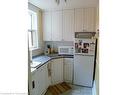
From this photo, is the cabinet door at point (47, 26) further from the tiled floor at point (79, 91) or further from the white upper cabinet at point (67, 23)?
the tiled floor at point (79, 91)

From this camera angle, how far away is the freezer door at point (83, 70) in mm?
3605

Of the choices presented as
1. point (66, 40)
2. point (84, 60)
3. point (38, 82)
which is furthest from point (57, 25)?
point (38, 82)

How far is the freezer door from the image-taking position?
11.8ft

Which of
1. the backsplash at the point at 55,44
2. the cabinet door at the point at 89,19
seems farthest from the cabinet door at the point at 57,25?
the cabinet door at the point at 89,19

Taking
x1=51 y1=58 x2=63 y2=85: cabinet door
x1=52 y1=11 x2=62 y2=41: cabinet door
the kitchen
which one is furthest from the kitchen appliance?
x1=52 y1=11 x2=62 y2=41: cabinet door

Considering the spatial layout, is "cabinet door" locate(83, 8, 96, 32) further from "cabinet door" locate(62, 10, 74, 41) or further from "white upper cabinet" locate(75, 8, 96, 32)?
"cabinet door" locate(62, 10, 74, 41)

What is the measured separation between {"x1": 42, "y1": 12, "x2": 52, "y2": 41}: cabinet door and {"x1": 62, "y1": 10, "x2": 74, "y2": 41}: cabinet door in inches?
17.7

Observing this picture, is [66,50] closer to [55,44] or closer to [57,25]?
[55,44]

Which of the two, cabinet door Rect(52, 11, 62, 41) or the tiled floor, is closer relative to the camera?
the tiled floor

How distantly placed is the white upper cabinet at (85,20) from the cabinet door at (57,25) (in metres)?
0.51
